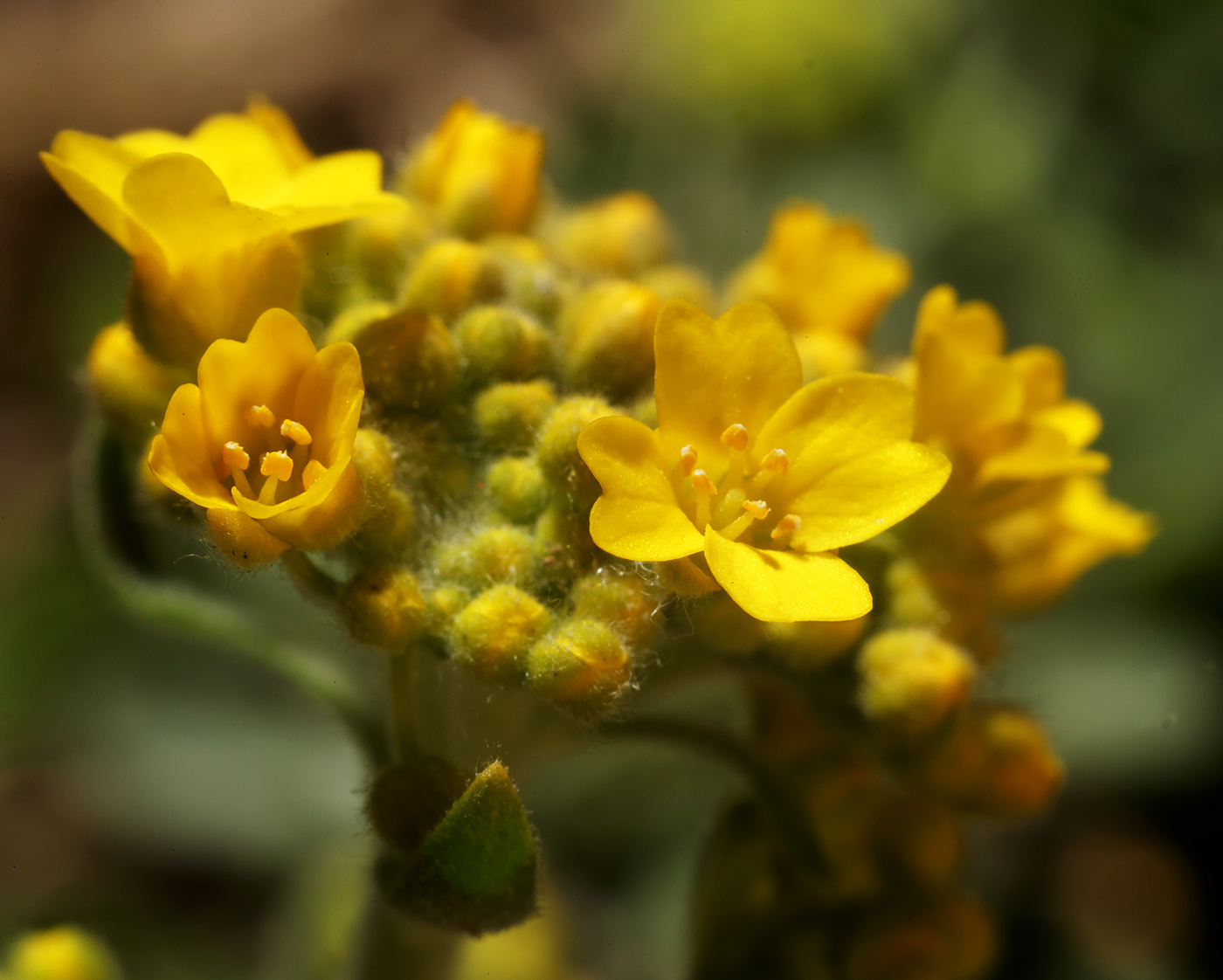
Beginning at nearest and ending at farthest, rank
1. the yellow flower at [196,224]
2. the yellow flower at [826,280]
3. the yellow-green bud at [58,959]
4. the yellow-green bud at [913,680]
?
1. the yellow flower at [196,224]
2. the yellow-green bud at [913,680]
3. the yellow-green bud at [58,959]
4. the yellow flower at [826,280]

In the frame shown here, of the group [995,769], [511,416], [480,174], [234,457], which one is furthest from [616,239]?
[995,769]

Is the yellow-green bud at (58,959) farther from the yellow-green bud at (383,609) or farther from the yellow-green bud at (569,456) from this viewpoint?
the yellow-green bud at (569,456)

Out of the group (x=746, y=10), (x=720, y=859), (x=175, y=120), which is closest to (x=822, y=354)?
(x=720, y=859)

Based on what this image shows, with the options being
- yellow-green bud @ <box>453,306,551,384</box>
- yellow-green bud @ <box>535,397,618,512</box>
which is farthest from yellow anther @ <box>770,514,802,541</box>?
yellow-green bud @ <box>453,306,551,384</box>

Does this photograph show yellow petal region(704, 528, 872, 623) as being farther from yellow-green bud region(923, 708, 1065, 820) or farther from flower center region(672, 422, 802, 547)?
yellow-green bud region(923, 708, 1065, 820)

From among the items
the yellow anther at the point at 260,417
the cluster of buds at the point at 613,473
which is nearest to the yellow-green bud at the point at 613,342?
the cluster of buds at the point at 613,473

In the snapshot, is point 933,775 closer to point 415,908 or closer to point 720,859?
point 720,859
